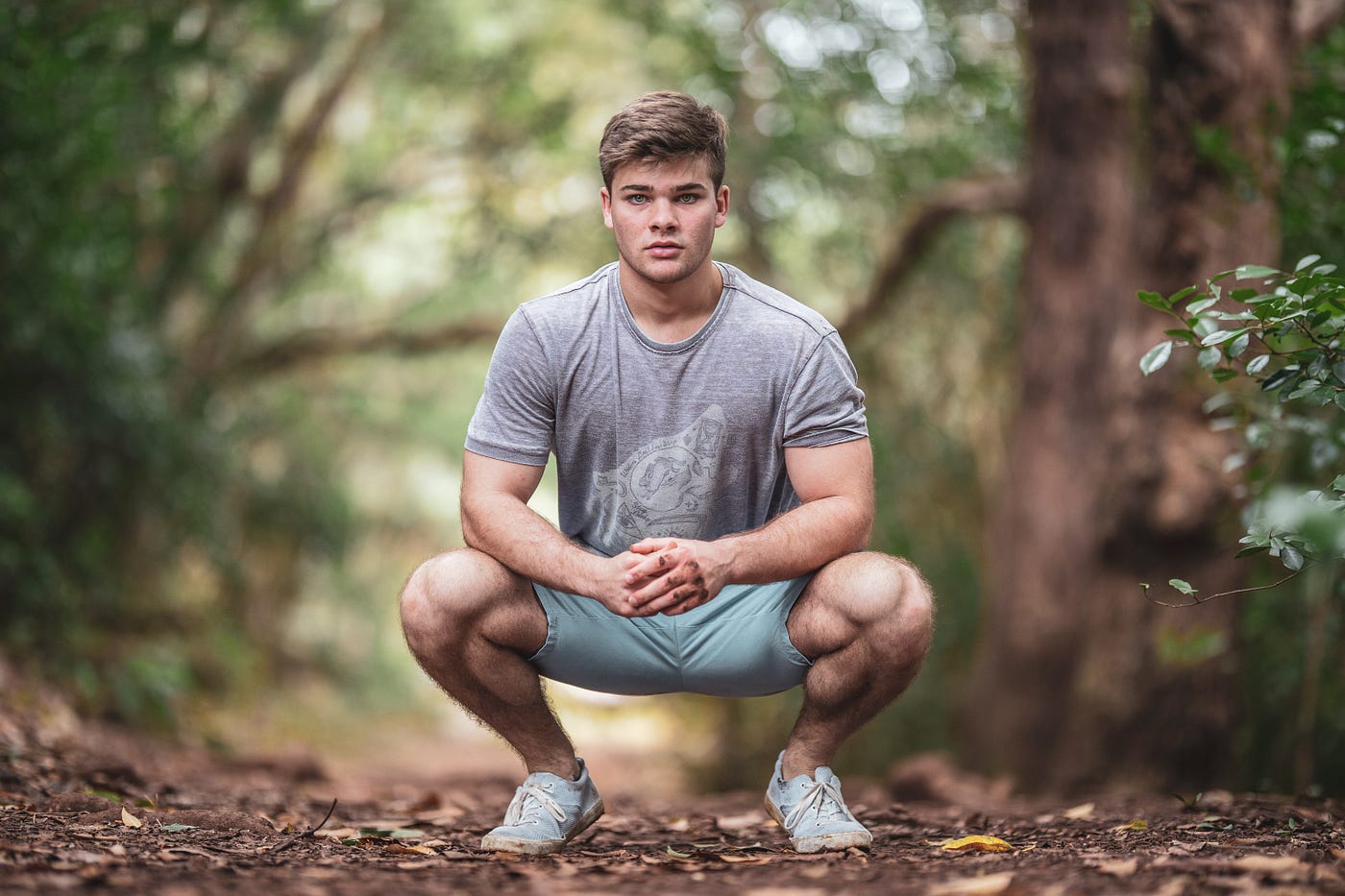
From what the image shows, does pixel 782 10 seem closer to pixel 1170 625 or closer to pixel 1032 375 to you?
pixel 1032 375

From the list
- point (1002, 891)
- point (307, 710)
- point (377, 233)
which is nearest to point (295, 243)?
point (377, 233)

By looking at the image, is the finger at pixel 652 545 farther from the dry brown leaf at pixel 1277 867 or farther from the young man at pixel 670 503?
the dry brown leaf at pixel 1277 867

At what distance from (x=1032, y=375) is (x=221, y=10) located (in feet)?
19.3

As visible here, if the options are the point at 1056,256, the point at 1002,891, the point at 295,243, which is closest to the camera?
the point at 1002,891

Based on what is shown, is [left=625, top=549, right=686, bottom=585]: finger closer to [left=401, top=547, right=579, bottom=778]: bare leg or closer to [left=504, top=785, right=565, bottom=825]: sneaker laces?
[left=401, top=547, right=579, bottom=778]: bare leg

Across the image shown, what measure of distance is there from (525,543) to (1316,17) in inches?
176

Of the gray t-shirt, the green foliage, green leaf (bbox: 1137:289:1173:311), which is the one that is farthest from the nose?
the green foliage

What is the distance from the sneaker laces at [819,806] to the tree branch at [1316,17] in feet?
13.2

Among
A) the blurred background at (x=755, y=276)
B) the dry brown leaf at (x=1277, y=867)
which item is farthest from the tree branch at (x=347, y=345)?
the dry brown leaf at (x=1277, y=867)

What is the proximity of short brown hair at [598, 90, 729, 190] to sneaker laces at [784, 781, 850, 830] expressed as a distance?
58.6 inches

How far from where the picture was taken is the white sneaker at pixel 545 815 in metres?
2.93

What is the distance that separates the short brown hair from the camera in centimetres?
302

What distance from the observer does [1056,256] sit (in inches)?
290

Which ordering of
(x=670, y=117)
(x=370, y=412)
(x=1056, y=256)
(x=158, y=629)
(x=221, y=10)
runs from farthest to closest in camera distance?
(x=370, y=412) → (x=158, y=629) → (x=221, y=10) → (x=1056, y=256) → (x=670, y=117)
